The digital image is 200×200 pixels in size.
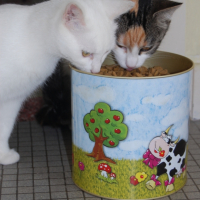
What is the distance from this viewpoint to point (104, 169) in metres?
1.01

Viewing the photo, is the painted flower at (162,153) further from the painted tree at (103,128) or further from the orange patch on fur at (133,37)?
the orange patch on fur at (133,37)

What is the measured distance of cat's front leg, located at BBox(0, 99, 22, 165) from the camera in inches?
49.2

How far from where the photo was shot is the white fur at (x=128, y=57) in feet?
3.72

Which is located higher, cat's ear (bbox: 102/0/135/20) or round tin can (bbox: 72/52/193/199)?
cat's ear (bbox: 102/0/135/20)

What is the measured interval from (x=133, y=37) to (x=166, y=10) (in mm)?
131

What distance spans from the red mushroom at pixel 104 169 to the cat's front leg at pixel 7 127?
38cm

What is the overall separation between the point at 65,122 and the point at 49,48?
1.69ft

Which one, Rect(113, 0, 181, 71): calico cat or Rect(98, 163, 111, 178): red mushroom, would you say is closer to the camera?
Rect(98, 163, 111, 178): red mushroom

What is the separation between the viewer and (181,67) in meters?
1.10

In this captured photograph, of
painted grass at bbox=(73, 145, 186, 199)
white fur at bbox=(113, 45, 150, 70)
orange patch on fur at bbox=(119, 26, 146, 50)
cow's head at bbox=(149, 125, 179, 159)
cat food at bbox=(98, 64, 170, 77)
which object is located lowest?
painted grass at bbox=(73, 145, 186, 199)

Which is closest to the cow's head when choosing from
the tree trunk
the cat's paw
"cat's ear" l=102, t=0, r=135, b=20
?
the tree trunk

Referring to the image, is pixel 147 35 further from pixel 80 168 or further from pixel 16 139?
pixel 16 139

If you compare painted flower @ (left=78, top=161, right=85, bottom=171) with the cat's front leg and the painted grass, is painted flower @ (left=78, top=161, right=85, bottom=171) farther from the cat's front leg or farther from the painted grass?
the cat's front leg

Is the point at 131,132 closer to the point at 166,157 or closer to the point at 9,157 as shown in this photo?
the point at 166,157
